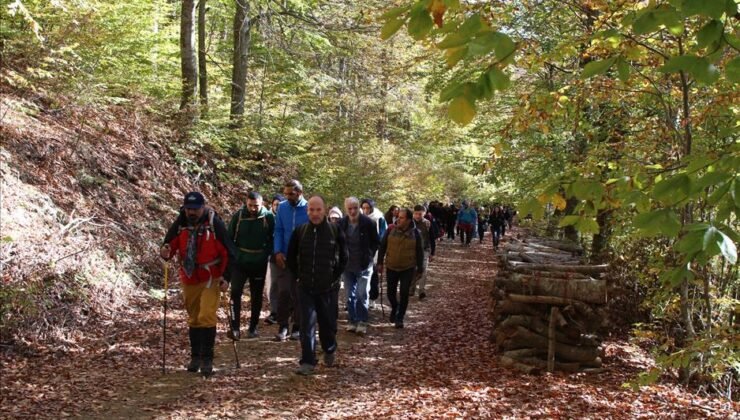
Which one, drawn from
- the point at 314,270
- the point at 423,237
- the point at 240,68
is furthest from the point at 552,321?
the point at 240,68

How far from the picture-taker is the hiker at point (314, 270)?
23.0ft

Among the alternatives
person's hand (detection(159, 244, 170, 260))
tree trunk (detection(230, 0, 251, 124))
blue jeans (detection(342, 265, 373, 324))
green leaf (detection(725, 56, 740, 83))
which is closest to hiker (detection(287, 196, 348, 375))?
person's hand (detection(159, 244, 170, 260))

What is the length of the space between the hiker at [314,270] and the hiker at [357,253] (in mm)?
1994

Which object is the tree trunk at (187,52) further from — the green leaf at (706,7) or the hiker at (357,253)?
the green leaf at (706,7)

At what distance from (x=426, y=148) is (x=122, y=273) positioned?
2039 centimetres

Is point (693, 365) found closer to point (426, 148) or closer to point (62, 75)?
point (62, 75)

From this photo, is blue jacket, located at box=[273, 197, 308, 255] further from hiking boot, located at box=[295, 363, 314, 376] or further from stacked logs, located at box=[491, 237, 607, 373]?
stacked logs, located at box=[491, 237, 607, 373]

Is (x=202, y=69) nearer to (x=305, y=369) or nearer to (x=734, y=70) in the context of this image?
(x=305, y=369)

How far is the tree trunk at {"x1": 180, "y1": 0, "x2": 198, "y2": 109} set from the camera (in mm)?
14617

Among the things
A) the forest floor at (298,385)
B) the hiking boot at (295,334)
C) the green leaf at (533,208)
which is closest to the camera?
the green leaf at (533,208)

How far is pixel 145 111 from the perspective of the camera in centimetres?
1386

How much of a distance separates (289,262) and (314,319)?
760 mm

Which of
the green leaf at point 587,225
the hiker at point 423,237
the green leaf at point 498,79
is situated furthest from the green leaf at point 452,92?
the hiker at point 423,237

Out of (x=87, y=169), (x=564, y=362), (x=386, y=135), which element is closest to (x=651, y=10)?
(x=564, y=362)
